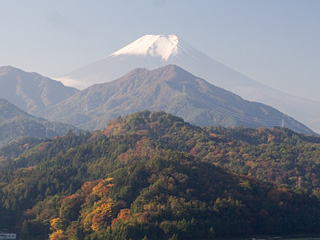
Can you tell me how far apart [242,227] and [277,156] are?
5469 centimetres

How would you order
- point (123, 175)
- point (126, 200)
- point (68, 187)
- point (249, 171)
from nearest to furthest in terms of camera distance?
point (126, 200) < point (123, 175) < point (68, 187) < point (249, 171)

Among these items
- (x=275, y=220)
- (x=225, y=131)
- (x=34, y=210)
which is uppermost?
(x=225, y=131)

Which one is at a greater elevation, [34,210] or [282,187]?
[282,187]

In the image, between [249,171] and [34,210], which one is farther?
[249,171]

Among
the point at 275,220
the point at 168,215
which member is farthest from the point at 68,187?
the point at 275,220

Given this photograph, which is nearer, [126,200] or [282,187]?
[126,200]

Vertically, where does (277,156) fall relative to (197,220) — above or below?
above

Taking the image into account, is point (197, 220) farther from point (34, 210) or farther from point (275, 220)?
point (34, 210)

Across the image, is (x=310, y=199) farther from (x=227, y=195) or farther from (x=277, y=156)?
(x=277, y=156)

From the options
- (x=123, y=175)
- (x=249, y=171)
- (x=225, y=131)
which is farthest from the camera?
(x=225, y=131)

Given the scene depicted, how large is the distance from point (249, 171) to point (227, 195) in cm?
4000

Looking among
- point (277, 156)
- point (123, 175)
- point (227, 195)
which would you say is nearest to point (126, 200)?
point (123, 175)

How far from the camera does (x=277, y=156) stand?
123312mm

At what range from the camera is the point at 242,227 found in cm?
7038
